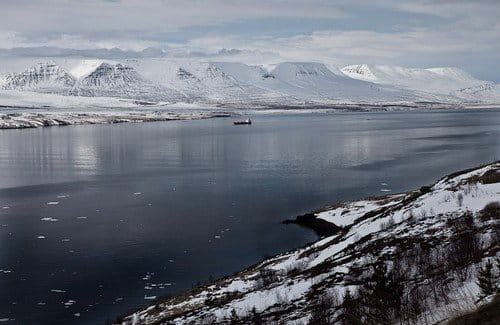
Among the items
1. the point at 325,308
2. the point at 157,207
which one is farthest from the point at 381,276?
the point at 157,207

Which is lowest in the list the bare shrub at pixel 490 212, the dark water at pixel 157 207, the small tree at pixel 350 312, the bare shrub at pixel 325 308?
the dark water at pixel 157 207

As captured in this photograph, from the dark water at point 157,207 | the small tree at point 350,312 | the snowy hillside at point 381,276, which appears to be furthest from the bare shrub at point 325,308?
the dark water at point 157,207

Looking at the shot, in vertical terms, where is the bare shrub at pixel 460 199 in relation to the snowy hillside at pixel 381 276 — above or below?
above

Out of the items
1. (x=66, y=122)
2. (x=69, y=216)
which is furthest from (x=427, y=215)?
(x=66, y=122)

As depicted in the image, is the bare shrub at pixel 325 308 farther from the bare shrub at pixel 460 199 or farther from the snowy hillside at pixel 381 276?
the bare shrub at pixel 460 199

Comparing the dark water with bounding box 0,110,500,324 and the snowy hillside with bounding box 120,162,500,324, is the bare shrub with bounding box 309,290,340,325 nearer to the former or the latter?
the snowy hillside with bounding box 120,162,500,324

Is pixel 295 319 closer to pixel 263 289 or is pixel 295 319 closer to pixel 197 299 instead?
pixel 263 289

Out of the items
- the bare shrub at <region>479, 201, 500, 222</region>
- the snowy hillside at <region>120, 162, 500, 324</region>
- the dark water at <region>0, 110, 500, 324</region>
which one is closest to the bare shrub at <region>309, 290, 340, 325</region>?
the snowy hillside at <region>120, 162, 500, 324</region>
